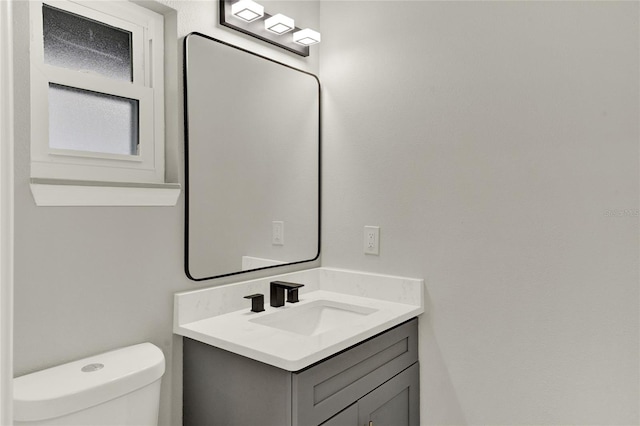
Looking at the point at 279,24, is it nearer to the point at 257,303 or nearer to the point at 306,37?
the point at 306,37

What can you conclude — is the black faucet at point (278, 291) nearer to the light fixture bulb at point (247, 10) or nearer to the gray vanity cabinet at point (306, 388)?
the gray vanity cabinet at point (306, 388)

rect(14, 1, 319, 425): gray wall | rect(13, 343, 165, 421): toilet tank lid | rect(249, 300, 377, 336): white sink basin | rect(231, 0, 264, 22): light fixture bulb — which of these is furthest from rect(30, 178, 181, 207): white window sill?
rect(231, 0, 264, 22): light fixture bulb

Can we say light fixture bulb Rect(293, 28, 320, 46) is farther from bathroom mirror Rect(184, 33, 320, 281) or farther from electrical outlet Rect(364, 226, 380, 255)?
electrical outlet Rect(364, 226, 380, 255)

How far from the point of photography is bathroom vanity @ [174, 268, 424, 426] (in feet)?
4.06

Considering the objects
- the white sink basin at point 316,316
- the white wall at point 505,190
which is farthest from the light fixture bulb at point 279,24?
the white sink basin at point 316,316

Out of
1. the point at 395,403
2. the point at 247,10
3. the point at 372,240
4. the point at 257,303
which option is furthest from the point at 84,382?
the point at 247,10

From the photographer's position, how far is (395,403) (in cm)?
160

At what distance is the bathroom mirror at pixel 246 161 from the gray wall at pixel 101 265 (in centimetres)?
6

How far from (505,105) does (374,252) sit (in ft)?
2.54

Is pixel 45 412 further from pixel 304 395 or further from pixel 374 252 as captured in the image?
pixel 374 252

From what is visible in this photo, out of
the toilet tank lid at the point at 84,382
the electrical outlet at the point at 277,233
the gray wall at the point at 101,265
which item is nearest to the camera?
the toilet tank lid at the point at 84,382

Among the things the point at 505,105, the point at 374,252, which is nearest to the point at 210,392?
the point at 374,252

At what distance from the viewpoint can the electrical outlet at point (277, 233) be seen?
6.07 feet

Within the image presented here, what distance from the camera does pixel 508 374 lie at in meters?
1.55
